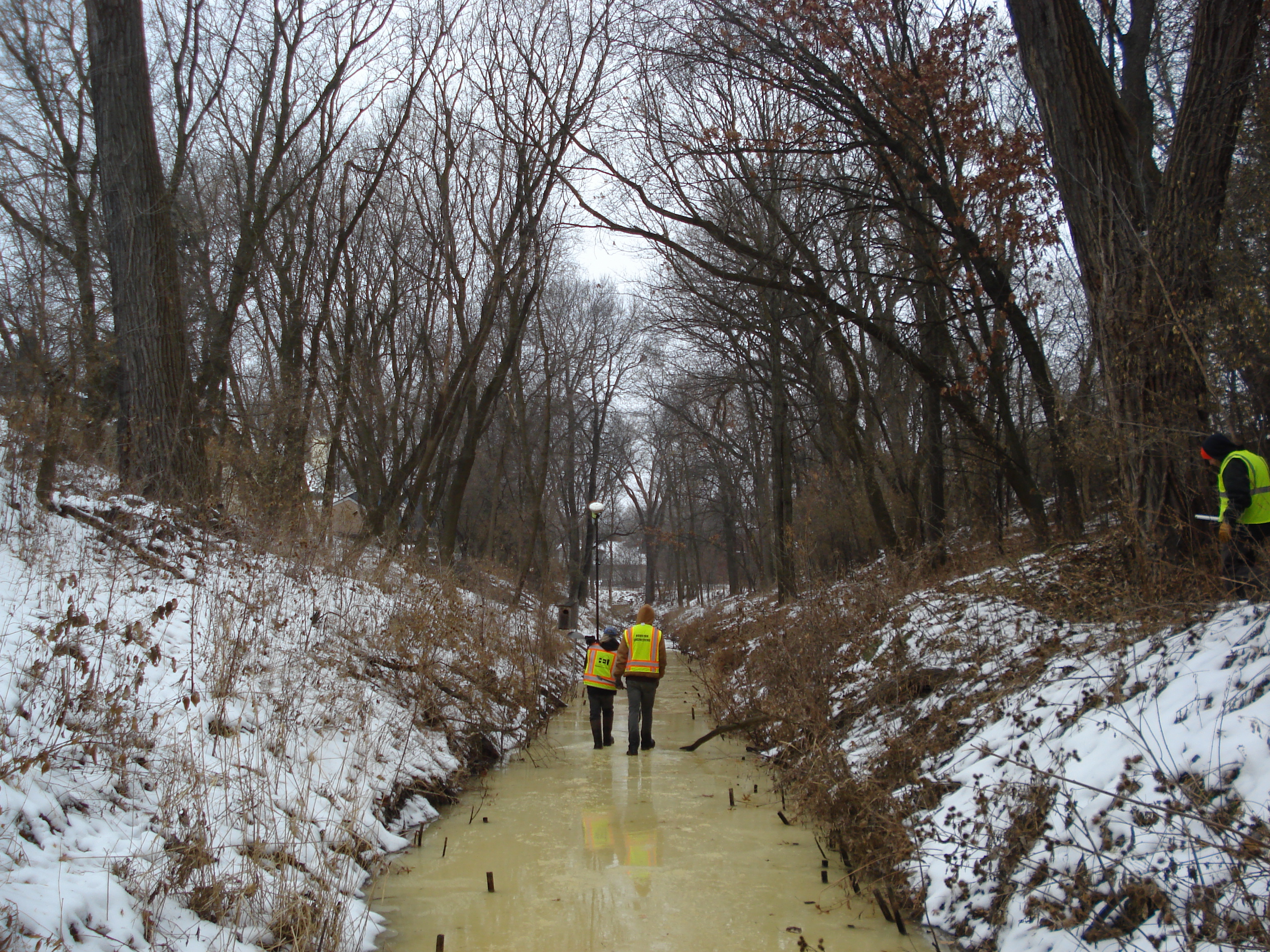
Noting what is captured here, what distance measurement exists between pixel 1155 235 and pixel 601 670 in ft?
23.9

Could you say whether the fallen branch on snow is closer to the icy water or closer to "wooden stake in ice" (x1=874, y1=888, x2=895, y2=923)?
the icy water

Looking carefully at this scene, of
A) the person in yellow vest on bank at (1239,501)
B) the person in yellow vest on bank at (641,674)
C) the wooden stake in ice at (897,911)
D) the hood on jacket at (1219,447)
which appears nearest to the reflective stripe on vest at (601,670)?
the person in yellow vest on bank at (641,674)

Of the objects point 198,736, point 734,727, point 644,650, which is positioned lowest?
point 734,727

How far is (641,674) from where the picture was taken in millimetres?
9617

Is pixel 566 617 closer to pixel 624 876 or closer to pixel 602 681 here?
pixel 602 681

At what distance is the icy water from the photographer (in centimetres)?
454

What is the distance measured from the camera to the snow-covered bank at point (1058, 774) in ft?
11.2

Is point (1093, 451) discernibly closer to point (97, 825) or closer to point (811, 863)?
point (811, 863)

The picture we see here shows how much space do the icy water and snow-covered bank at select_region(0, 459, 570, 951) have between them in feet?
1.41

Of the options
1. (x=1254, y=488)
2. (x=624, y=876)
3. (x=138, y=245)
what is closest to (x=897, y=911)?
(x=624, y=876)

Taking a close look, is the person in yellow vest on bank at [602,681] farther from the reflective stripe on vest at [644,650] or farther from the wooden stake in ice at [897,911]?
the wooden stake in ice at [897,911]

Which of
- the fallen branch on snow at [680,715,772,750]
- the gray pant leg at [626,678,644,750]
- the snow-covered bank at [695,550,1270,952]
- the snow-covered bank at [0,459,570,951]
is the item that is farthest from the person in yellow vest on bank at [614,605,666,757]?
the snow-covered bank at [695,550,1270,952]

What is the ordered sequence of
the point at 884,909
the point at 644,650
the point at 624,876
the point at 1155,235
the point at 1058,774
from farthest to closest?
1. the point at 644,650
2. the point at 1155,235
3. the point at 624,876
4. the point at 884,909
5. the point at 1058,774

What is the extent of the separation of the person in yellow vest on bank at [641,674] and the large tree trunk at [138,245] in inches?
216
